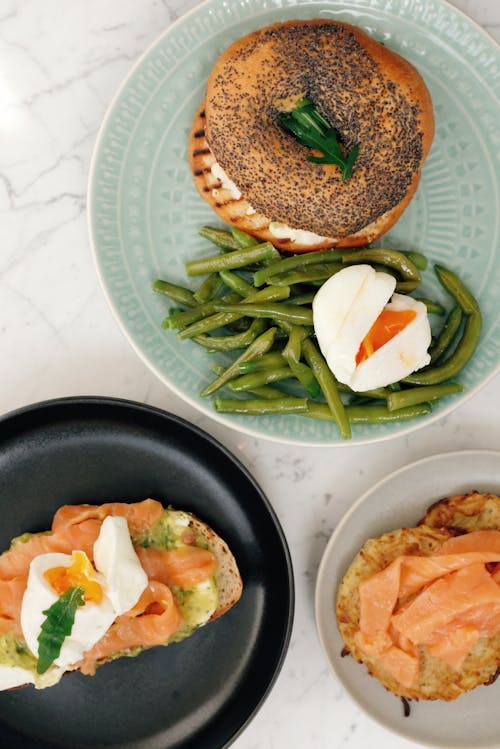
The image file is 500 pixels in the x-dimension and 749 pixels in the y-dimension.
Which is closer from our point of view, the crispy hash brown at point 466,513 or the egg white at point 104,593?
the egg white at point 104,593

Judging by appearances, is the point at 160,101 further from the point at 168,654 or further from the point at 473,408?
the point at 168,654

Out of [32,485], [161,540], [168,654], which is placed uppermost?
[161,540]

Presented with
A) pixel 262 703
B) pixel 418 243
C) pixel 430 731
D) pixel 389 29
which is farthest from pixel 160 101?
pixel 430 731

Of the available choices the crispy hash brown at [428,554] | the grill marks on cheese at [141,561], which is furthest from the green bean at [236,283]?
the crispy hash brown at [428,554]

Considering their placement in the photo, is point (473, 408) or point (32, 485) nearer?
point (32, 485)

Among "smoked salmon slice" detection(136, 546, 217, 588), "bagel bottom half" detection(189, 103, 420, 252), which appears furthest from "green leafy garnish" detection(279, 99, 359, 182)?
"smoked salmon slice" detection(136, 546, 217, 588)

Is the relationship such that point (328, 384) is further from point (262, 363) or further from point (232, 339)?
point (232, 339)

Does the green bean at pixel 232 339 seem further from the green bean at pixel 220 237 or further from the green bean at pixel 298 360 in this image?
the green bean at pixel 220 237
